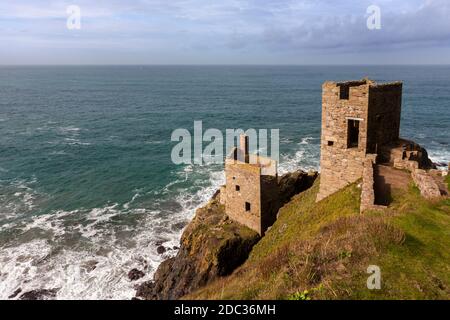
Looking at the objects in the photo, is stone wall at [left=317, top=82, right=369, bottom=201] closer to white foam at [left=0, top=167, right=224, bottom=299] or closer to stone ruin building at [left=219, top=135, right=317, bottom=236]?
stone ruin building at [left=219, top=135, right=317, bottom=236]

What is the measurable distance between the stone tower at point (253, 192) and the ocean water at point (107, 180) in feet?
30.3

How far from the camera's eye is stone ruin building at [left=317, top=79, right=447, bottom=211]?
21.2m

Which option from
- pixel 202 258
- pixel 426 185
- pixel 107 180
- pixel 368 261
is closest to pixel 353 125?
pixel 426 185

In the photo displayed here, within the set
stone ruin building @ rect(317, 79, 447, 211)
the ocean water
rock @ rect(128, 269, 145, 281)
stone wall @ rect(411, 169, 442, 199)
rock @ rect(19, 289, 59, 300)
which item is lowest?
rock @ rect(19, 289, 59, 300)

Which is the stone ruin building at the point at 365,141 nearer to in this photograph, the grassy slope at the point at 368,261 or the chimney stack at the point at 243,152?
the grassy slope at the point at 368,261

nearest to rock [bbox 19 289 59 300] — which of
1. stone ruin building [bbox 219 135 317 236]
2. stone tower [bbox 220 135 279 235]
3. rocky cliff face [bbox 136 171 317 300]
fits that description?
rocky cliff face [bbox 136 171 317 300]

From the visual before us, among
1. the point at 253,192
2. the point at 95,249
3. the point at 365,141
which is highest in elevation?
the point at 365,141

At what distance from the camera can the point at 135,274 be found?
3269cm

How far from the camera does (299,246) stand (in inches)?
551

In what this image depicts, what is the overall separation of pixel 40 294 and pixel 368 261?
92.0 ft

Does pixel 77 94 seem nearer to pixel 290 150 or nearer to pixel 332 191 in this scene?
pixel 290 150

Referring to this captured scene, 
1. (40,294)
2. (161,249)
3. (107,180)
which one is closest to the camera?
(40,294)

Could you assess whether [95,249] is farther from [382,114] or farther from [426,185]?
[426,185]
